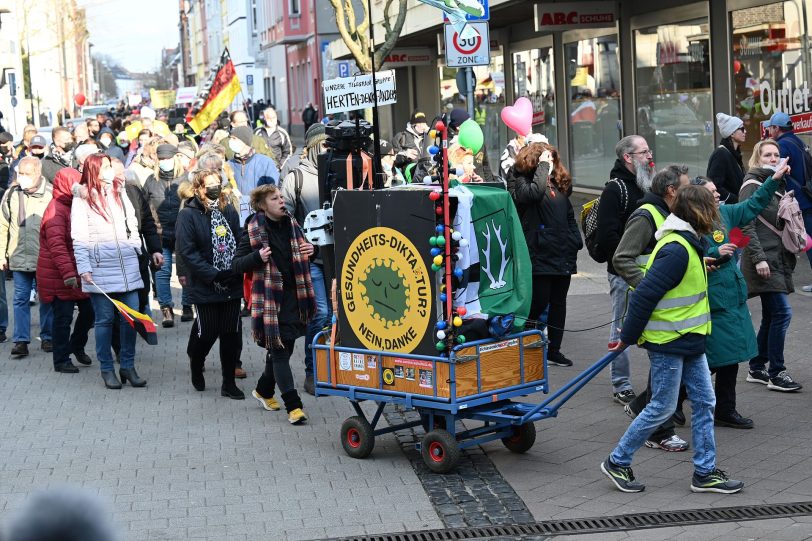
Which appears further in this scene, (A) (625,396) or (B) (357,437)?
(A) (625,396)

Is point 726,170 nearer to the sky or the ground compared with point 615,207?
nearer to the sky

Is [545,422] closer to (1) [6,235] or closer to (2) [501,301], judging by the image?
(2) [501,301]

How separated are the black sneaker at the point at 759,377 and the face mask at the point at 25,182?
20.9 feet

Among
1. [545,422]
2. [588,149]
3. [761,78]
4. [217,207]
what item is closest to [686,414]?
[545,422]

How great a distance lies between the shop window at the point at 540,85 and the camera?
24734mm

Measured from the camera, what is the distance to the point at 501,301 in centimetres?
617

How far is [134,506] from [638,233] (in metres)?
2.98

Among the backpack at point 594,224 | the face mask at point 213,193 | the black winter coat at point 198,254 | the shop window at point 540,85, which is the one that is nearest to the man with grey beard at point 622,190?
the backpack at point 594,224

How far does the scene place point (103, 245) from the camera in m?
8.63

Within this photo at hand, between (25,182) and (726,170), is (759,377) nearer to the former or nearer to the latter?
(726,170)

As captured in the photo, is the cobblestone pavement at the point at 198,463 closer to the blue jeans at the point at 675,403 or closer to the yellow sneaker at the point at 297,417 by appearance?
the yellow sneaker at the point at 297,417

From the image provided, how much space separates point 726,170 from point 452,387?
501cm

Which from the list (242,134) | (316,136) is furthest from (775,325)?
(242,134)

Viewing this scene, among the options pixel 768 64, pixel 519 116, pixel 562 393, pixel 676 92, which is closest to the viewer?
pixel 562 393
